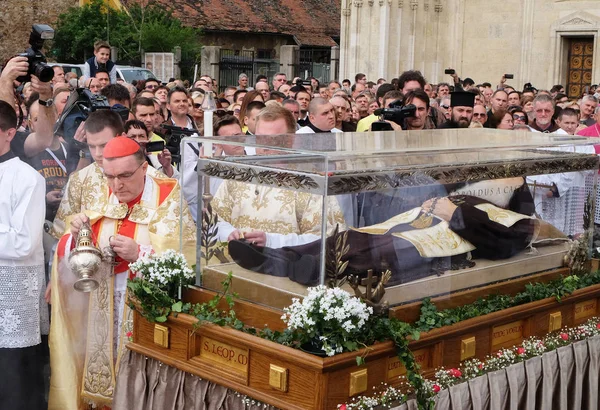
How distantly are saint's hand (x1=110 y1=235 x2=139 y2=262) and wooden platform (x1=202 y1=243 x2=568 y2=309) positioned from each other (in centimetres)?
56

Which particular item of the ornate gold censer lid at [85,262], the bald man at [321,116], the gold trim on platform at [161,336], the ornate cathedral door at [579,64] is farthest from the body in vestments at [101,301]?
the ornate cathedral door at [579,64]

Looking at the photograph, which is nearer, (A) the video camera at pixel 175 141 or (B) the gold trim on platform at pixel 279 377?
(B) the gold trim on platform at pixel 279 377

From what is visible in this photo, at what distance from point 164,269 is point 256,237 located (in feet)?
1.85

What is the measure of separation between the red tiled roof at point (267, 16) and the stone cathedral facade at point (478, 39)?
40.0ft

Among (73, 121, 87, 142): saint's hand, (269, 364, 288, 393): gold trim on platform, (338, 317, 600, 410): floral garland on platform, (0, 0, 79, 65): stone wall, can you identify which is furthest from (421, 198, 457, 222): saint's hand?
(0, 0, 79, 65): stone wall

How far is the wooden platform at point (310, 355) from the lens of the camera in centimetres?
409

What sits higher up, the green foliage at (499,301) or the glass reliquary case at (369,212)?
the glass reliquary case at (369,212)

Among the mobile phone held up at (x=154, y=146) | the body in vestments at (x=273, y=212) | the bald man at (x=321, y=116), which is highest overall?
the bald man at (x=321, y=116)

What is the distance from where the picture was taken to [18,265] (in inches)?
204

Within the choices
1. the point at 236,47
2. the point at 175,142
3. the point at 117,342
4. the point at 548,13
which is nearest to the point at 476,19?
the point at 548,13

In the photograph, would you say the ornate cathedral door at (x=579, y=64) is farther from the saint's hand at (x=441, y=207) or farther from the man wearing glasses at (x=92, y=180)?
the saint's hand at (x=441, y=207)

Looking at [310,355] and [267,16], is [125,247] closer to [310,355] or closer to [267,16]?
[310,355]

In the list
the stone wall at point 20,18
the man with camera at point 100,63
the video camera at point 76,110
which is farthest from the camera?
the stone wall at point 20,18

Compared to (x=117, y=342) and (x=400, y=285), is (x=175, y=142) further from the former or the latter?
(x=400, y=285)
